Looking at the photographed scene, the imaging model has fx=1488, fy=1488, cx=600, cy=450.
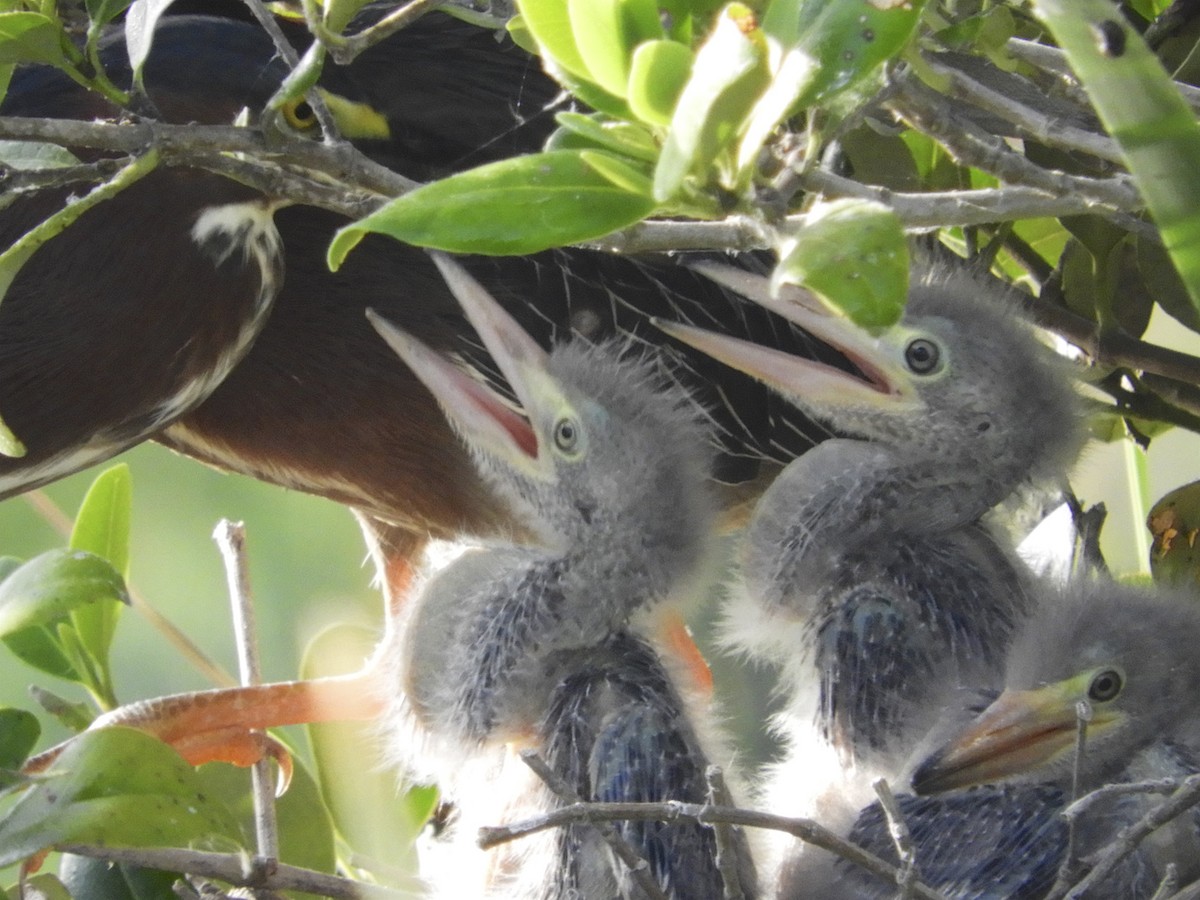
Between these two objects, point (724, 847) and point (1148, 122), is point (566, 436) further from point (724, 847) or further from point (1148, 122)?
point (1148, 122)

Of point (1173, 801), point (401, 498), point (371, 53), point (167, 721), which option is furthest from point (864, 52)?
point (167, 721)

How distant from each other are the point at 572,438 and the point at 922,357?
292 millimetres

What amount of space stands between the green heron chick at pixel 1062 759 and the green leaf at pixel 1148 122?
53 centimetres

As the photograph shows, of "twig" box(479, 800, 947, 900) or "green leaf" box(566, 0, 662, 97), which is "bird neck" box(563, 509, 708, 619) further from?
"green leaf" box(566, 0, 662, 97)

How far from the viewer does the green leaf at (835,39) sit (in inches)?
22.1

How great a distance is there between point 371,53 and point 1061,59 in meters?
0.70

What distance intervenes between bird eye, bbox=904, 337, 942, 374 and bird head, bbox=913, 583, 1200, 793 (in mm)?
217

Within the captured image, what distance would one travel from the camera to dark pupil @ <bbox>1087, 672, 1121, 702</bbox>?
1.05 m

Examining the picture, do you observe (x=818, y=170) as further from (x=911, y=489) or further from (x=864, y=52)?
(x=911, y=489)

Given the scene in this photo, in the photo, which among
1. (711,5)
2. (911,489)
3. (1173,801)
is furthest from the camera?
(911,489)

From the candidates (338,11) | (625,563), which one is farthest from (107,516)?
(338,11)

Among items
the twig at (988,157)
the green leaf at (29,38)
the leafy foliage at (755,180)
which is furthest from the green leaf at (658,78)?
the green leaf at (29,38)

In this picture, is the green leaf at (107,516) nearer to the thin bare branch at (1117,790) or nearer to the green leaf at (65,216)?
the green leaf at (65,216)

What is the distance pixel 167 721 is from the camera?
157 cm
